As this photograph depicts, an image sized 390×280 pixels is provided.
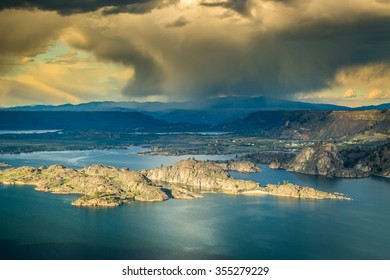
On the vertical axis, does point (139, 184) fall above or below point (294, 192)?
above

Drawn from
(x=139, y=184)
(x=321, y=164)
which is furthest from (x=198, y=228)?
(x=321, y=164)

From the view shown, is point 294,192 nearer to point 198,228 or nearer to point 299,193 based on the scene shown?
point 299,193

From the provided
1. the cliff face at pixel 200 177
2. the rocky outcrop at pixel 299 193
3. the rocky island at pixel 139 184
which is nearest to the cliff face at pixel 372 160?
the rocky outcrop at pixel 299 193

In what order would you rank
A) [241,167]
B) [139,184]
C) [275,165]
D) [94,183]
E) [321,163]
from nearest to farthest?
[94,183] → [139,184] → [241,167] → [321,163] → [275,165]

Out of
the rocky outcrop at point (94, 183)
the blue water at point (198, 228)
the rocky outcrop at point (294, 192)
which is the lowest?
the blue water at point (198, 228)

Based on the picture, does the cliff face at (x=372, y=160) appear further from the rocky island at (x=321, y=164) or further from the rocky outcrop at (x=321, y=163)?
the rocky outcrop at (x=321, y=163)

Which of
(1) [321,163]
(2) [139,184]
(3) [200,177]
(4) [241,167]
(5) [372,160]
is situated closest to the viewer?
(2) [139,184]
